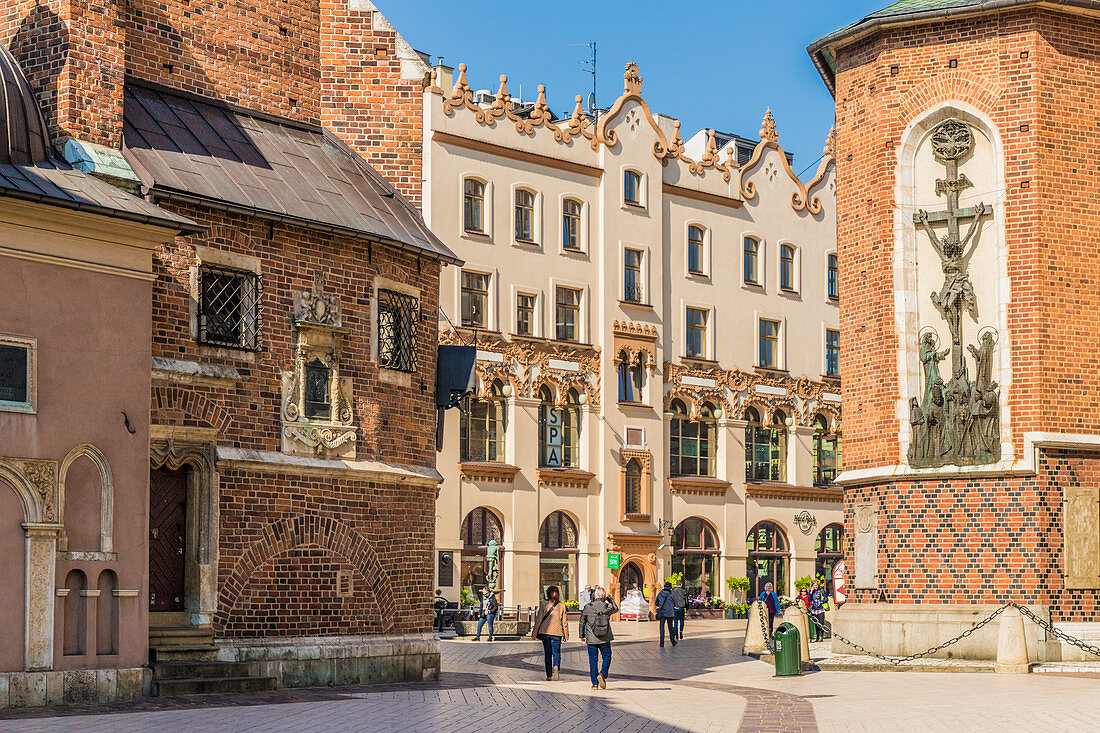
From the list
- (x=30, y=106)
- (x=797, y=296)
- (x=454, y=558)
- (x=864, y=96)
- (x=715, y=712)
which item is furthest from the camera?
(x=797, y=296)

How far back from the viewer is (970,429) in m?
26.1

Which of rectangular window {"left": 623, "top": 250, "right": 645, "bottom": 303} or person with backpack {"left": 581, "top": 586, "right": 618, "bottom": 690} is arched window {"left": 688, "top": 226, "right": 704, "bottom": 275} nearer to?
rectangular window {"left": 623, "top": 250, "right": 645, "bottom": 303}

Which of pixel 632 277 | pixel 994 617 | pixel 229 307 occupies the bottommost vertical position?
pixel 994 617

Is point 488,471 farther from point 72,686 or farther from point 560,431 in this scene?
point 72,686

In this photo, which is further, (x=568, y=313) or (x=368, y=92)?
(x=568, y=313)

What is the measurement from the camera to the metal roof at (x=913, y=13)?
2606 centimetres

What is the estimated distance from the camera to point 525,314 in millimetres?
48688

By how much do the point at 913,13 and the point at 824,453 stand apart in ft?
107

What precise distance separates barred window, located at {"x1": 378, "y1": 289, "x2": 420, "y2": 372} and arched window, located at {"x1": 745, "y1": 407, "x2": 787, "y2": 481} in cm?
3147

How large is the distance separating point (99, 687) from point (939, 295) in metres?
15.3

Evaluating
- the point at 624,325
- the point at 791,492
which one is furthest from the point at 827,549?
the point at 624,325

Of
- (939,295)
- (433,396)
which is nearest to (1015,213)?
(939,295)

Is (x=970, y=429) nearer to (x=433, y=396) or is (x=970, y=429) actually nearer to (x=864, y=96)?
(x=864, y=96)

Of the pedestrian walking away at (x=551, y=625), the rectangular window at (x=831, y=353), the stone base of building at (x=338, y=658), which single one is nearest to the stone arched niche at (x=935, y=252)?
the pedestrian walking away at (x=551, y=625)
